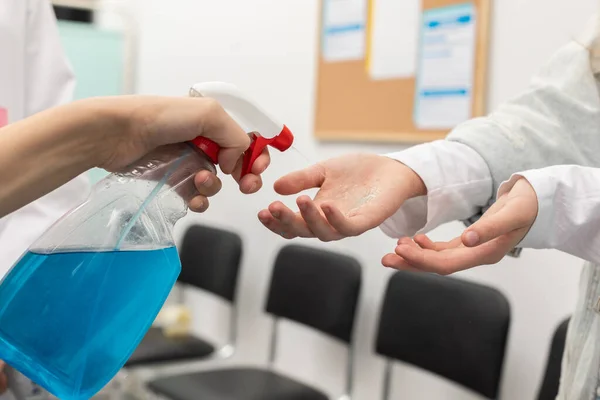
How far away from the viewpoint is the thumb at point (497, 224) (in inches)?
24.6

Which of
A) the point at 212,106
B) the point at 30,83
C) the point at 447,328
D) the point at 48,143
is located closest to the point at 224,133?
the point at 212,106

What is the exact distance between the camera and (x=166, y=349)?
7.34 ft

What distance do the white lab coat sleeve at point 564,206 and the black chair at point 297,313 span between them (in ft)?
4.06

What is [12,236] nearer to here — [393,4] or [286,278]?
[286,278]

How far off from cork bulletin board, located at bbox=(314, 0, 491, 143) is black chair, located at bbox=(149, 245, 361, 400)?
42 cm

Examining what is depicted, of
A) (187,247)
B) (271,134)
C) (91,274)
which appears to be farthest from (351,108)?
(91,274)

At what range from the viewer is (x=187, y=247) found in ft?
8.52

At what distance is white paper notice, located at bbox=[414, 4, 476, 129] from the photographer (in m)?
1.76

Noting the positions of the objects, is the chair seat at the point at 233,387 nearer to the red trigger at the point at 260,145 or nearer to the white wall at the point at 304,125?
the white wall at the point at 304,125

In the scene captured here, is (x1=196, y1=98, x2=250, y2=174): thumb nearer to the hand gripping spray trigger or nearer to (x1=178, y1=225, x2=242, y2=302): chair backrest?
the hand gripping spray trigger

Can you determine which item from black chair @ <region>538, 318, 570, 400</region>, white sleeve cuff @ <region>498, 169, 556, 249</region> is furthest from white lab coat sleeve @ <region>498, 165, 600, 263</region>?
black chair @ <region>538, 318, 570, 400</region>

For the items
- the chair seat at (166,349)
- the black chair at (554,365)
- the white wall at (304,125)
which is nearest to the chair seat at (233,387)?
the chair seat at (166,349)

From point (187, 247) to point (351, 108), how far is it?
37.4 inches

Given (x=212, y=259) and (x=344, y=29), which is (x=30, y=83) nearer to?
(x=344, y=29)
